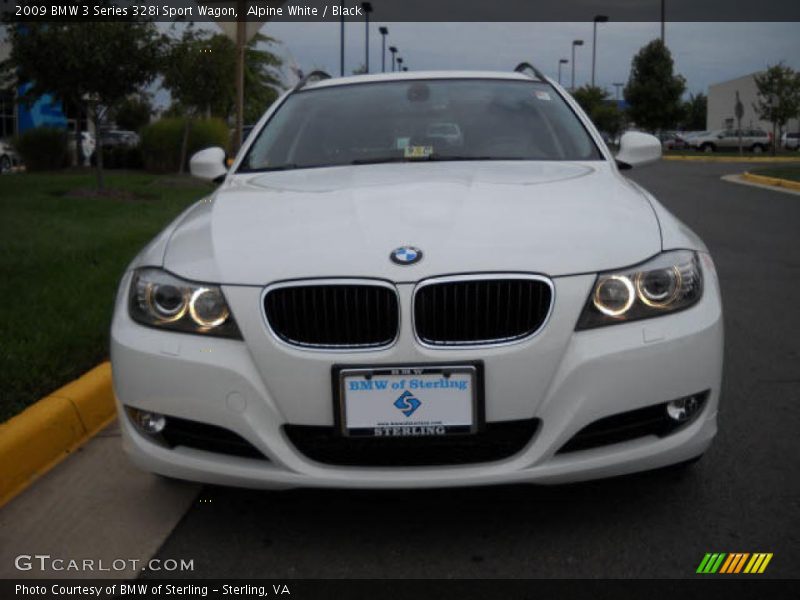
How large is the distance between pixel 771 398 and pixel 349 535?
2336 mm

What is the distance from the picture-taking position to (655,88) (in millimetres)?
49750

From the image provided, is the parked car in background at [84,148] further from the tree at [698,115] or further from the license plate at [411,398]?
the tree at [698,115]

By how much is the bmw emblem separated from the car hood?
2 cm

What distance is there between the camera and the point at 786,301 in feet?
23.0

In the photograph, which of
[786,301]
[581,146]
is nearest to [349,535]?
[581,146]

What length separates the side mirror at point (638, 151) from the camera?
469 centimetres

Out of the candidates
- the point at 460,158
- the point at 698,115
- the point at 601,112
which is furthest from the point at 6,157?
the point at 698,115

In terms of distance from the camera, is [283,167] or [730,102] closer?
[283,167]

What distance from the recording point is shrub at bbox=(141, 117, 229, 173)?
971 inches

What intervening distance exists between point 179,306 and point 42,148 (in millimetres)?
25048

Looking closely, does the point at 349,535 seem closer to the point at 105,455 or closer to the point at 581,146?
the point at 105,455

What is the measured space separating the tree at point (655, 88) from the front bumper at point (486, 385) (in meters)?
49.5

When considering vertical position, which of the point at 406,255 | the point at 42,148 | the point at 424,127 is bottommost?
the point at 406,255

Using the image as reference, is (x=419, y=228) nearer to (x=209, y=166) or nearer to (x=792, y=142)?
(x=209, y=166)
